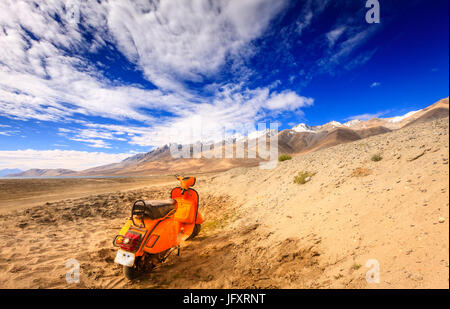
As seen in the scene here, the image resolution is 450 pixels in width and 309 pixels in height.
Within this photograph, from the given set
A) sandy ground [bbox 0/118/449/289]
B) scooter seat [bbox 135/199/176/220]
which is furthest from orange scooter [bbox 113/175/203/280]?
sandy ground [bbox 0/118/449/289]

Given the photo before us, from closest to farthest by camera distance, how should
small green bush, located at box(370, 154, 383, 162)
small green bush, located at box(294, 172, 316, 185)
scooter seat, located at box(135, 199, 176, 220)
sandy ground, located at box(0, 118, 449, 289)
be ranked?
1. sandy ground, located at box(0, 118, 449, 289)
2. scooter seat, located at box(135, 199, 176, 220)
3. small green bush, located at box(370, 154, 383, 162)
4. small green bush, located at box(294, 172, 316, 185)

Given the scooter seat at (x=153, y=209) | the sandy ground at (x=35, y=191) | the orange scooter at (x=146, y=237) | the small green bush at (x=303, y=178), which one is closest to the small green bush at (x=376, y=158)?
the small green bush at (x=303, y=178)

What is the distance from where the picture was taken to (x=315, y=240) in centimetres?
388

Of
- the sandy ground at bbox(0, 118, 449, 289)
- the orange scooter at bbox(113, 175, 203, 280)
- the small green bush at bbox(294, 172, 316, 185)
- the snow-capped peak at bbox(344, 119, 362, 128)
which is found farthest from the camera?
the snow-capped peak at bbox(344, 119, 362, 128)

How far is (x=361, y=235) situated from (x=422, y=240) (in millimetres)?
849

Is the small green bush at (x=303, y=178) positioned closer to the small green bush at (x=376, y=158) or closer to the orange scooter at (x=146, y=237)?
the small green bush at (x=376, y=158)

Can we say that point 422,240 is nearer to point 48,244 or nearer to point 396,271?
point 396,271

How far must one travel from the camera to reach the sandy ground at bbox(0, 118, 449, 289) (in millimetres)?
2650

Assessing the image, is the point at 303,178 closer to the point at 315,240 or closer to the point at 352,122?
the point at 315,240

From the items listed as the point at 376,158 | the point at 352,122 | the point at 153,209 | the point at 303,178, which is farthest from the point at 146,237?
the point at 352,122

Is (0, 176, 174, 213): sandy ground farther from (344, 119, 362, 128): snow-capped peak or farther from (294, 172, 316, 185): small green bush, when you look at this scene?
(344, 119, 362, 128): snow-capped peak

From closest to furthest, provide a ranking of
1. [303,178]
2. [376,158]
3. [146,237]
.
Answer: [146,237] < [376,158] < [303,178]

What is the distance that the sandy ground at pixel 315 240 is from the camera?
265 centimetres

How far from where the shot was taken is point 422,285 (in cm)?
209
